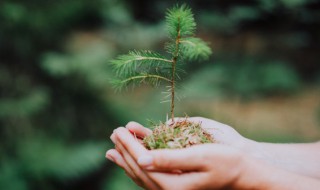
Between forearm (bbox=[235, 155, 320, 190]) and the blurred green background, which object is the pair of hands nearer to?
forearm (bbox=[235, 155, 320, 190])

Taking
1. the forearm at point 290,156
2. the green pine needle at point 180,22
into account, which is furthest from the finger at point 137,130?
the forearm at point 290,156

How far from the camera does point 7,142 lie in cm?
305

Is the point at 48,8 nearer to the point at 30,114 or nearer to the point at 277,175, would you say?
the point at 30,114

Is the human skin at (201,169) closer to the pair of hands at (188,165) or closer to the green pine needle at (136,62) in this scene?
the pair of hands at (188,165)

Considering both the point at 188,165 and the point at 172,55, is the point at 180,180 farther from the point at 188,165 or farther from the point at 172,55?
the point at 172,55

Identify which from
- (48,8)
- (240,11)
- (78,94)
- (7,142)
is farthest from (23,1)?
(240,11)

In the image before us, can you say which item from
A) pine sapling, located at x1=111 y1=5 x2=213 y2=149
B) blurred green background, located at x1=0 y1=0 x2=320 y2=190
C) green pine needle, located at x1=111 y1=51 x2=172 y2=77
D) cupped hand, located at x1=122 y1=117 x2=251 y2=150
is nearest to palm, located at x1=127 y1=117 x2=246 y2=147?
cupped hand, located at x1=122 y1=117 x2=251 y2=150

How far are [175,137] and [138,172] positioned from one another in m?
0.15

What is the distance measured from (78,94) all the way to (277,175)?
2.53 m

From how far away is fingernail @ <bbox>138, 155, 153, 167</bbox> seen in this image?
1.11 m

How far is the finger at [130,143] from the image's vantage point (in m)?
1.18

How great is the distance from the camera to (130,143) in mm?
1227

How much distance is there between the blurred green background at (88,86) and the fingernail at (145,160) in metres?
1.67

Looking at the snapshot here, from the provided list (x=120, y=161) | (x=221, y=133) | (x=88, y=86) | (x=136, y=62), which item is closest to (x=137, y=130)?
(x=120, y=161)
